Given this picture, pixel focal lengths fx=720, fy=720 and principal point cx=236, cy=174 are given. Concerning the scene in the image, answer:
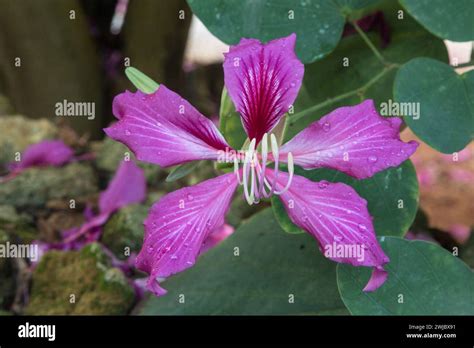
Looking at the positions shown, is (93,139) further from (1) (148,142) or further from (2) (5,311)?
(1) (148,142)

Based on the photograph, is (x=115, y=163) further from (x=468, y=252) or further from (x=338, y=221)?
(x=338, y=221)

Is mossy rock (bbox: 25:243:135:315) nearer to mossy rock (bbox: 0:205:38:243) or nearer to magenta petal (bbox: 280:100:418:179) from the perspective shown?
mossy rock (bbox: 0:205:38:243)

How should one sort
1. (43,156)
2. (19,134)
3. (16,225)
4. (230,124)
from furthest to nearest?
(19,134) < (43,156) < (16,225) < (230,124)

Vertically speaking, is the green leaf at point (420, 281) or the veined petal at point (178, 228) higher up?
the veined petal at point (178, 228)

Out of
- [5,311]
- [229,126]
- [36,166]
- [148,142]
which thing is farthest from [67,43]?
[148,142]

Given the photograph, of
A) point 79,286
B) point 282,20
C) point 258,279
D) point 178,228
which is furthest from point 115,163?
point 178,228

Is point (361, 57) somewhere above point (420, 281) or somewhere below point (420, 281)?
above

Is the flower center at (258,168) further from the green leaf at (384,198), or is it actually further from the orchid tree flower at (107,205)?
the orchid tree flower at (107,205)

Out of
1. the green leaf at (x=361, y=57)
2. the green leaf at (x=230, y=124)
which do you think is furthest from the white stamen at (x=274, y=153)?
the green leaf at (x=361, y=57)
